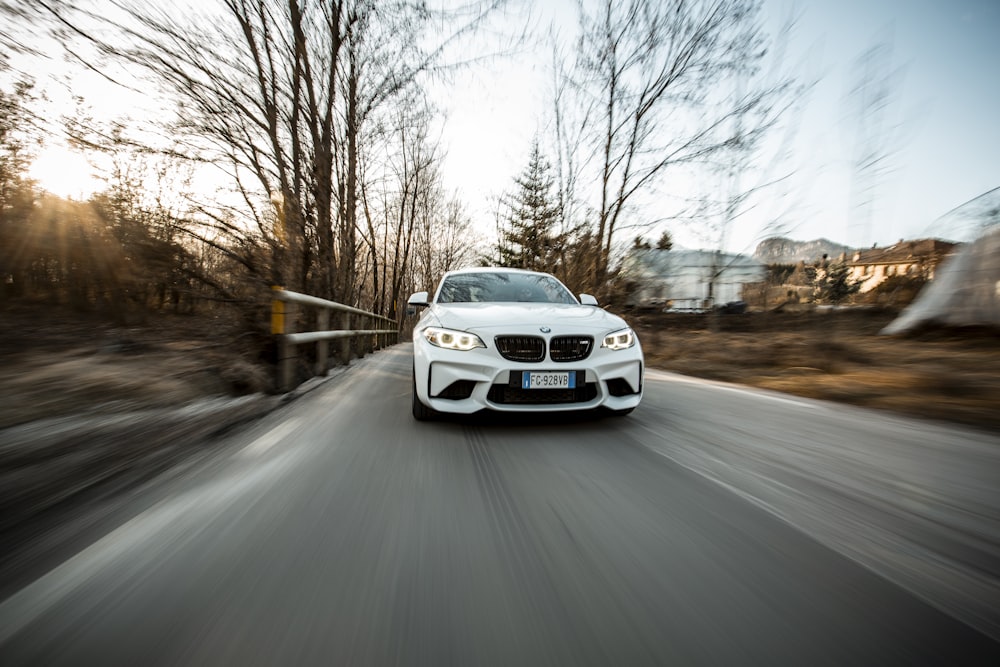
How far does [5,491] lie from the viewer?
1787mm

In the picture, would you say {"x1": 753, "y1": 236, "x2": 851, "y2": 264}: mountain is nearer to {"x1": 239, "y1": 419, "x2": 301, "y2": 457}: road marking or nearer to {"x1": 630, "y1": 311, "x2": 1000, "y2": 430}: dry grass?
{"x1": 630, "y1": 311, "x2": 1000, "y2": 430}: dry grass

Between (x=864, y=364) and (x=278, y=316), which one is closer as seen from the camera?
(x=278, y=316)

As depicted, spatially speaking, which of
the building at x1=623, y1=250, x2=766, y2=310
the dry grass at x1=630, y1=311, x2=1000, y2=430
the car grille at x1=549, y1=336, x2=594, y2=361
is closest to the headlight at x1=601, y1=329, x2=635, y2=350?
the car grille at x1=549, y1=336, x2=594, y2=361

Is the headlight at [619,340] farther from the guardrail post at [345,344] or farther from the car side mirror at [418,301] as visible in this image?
the guardrail post at [345,344]

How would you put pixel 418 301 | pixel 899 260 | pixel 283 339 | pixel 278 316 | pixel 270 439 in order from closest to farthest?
1. pixel 270 439
2. pixel 278 316
3. pixel 283 339
4. pixel 418 301
5. pixel 899 260

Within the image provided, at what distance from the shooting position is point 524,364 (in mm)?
3340

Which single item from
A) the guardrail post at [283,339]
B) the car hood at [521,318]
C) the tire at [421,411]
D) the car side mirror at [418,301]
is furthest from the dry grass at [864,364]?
the guardrail post at [283,339]

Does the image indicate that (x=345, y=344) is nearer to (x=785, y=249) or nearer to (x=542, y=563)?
(x=542, y=563)

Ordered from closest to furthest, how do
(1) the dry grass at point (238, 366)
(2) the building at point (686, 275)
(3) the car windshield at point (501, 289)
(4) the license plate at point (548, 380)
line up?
(1) the dry grass at point (238, 366), (4) the license plate at point (548, 380), (3) the car windshield at point (501, 289), (2) the building at point (686, 275)

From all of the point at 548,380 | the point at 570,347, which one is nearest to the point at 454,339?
the point at 548,380

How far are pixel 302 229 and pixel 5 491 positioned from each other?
19.9ft

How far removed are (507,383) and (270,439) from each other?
166cm

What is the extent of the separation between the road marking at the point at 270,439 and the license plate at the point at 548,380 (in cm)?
172

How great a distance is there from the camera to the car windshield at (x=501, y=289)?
4979 millimetres
